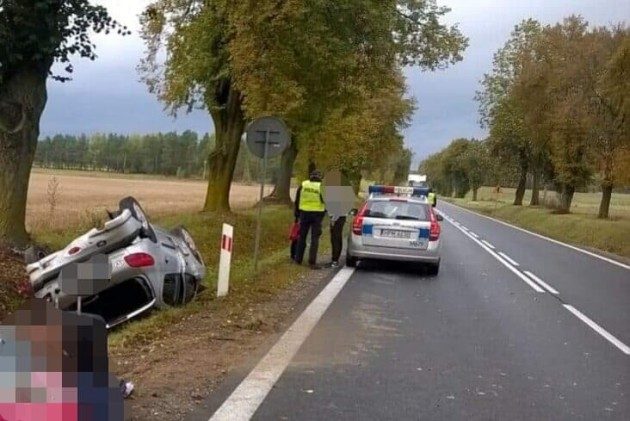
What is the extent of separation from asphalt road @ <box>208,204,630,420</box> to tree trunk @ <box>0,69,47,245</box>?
5.73 metres

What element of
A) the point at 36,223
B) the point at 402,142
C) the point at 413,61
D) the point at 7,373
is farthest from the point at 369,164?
the point at 7,373

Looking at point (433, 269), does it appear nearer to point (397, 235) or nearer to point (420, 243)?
point (420, 243)

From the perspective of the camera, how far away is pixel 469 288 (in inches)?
537

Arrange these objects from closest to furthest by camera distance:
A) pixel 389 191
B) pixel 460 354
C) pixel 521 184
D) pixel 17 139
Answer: pixel 460 354, pixel 17 139, pixel 389 191, pixel 521 184

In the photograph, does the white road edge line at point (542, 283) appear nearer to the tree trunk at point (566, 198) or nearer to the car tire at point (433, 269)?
the car tire at point (433, 269)

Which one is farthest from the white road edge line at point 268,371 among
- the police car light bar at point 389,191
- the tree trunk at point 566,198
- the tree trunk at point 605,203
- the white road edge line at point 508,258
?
the tree trunk at point 566,198

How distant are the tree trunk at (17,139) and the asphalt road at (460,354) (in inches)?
225

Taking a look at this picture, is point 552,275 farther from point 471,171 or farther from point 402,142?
point 471,171

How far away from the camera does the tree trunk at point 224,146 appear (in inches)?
904

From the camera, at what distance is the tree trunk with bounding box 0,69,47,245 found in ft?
40.8

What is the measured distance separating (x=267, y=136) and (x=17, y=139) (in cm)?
415

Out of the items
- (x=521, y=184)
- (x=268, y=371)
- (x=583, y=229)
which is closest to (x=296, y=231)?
(x=268, y=371)

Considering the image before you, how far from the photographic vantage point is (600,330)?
9.90m

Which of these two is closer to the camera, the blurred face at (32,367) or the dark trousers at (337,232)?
the blurred face at (32,367)
